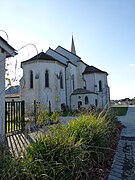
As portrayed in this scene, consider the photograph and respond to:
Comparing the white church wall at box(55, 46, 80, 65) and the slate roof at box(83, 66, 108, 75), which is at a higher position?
the white church wall at box(55, 46, 80, 65)

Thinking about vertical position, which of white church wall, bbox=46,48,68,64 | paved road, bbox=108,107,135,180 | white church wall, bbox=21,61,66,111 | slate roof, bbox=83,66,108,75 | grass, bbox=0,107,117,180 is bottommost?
paved road, bbox=108,107,135,180

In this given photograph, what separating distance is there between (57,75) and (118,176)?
28051 mm

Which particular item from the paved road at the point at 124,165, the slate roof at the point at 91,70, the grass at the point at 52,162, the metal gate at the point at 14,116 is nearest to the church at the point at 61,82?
the slate roof at the point at 91,70

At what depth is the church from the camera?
30.9m

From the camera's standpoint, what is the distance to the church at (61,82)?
101ft

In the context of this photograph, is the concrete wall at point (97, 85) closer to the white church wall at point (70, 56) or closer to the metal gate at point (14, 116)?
the white church wall at point (70, 56)

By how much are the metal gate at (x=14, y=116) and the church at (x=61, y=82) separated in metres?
12.2

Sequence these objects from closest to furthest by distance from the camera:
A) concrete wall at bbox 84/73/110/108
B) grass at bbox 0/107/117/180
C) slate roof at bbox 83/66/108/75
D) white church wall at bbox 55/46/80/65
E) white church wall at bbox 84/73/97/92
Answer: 1. grass at bbox 0/107/117/180
2. white church wall at bbox 55/46/80/65
3. concrete wall at bbox 84/73/110/108
4. white church wall at bbox 84/73/97/92
5. slate roof at bbox 83/66/108/75

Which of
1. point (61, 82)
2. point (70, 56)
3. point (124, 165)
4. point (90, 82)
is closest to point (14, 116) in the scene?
point (124, 165)

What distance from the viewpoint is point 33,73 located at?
31484 millimetres

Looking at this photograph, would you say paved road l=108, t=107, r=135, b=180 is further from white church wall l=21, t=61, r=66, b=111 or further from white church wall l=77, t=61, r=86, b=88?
white church wall l=77, t=61, r=86, b=88

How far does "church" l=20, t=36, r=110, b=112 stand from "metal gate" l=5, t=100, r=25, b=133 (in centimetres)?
1216

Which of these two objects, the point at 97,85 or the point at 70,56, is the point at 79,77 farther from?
the point at 70,56

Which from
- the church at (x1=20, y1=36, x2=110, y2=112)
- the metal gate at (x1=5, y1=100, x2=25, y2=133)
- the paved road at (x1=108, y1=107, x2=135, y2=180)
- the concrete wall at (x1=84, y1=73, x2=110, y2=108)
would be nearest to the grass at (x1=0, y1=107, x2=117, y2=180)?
the paved road at (x1=108, y1=107, x2=135, y2=180)
